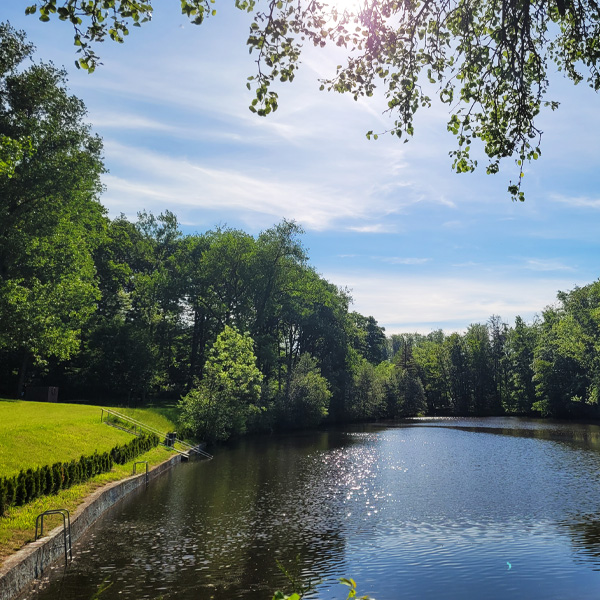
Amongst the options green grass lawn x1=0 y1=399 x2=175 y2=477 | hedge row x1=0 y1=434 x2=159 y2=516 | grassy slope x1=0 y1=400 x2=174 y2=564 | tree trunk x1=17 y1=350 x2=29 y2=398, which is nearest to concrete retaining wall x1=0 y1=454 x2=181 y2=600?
grassy slope x1=0 y1=400 x2=174 y2=564

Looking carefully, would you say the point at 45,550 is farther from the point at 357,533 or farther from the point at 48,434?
the point at 48,434

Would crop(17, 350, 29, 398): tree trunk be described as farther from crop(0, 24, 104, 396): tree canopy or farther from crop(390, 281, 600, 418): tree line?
crop(390, 281, 600, 418): tree line

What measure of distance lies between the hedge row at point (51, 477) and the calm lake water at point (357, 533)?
1988 millimetres

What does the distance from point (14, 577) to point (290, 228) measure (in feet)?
168

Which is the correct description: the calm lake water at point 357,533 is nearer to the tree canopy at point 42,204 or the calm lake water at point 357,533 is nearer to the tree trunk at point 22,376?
the tree canopy at point 42,204

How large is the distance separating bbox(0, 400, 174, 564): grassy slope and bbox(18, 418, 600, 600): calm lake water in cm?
141

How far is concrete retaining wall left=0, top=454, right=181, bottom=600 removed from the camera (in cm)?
1058

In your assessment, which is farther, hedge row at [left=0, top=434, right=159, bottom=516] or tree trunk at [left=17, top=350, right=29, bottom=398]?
tree trunk at [left=17, top=350, right=29, bottom=398]

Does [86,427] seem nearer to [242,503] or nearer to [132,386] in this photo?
[242,503]

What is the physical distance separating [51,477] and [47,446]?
216 inches

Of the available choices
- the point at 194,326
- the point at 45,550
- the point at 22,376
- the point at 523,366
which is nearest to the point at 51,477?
the point at 45,550

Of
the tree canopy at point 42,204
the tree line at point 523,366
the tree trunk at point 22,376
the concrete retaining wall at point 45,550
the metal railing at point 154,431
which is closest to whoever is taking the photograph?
the concrete retaining wall at point 45,550

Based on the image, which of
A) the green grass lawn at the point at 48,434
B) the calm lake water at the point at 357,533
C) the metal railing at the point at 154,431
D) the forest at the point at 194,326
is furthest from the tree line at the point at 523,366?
the green grass lawn at the point at 48,434

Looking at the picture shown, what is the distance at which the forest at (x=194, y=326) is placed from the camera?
31.0 meters
